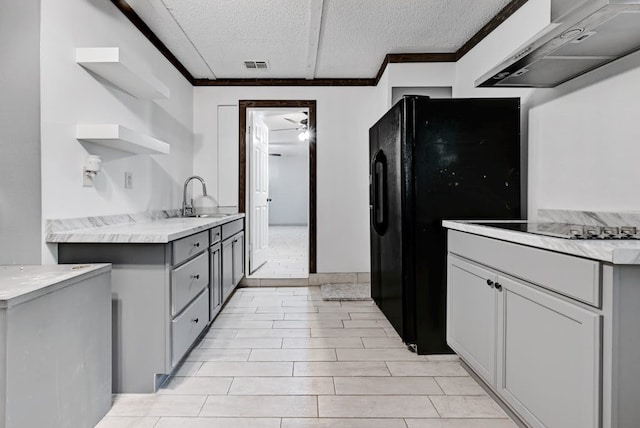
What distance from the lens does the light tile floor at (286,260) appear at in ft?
15.8

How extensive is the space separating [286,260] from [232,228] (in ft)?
8.31

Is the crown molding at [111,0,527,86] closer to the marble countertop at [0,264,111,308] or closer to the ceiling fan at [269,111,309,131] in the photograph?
the marble countertop at [0,264,111,308]

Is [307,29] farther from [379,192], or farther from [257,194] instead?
[257,194]

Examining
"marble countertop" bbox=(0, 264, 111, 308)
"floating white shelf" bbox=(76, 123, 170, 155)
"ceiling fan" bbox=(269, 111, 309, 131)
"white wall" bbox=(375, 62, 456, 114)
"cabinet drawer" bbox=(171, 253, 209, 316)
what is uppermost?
"ceiling fan" bbox=(269, 111, 309, 131)

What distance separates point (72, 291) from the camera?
1502 millimetres

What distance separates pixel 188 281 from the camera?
7.49 feet

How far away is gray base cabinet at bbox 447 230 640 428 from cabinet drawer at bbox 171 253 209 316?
157cm

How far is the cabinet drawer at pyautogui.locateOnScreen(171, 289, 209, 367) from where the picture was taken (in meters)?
2.05

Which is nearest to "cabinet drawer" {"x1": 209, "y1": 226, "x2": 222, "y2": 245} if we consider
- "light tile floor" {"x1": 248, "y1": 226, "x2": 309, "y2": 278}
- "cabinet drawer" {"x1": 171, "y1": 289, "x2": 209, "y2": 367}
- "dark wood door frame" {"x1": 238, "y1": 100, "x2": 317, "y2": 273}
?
"cabinet drawer" {"x1": 171, "y1": 289, "x2": 209, "y2": 367}

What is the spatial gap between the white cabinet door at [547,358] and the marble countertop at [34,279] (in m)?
1.77

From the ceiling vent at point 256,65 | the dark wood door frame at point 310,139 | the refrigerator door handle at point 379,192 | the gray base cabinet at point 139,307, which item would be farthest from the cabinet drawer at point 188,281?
the ceiling vent at point 256,65

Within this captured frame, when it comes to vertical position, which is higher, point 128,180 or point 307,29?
point 307,29

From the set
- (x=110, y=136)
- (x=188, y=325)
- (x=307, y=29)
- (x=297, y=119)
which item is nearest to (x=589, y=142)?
(x=307, y=29)

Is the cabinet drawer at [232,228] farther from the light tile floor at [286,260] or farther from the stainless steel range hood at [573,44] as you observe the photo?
the stainless steel range hood at [573,44]
